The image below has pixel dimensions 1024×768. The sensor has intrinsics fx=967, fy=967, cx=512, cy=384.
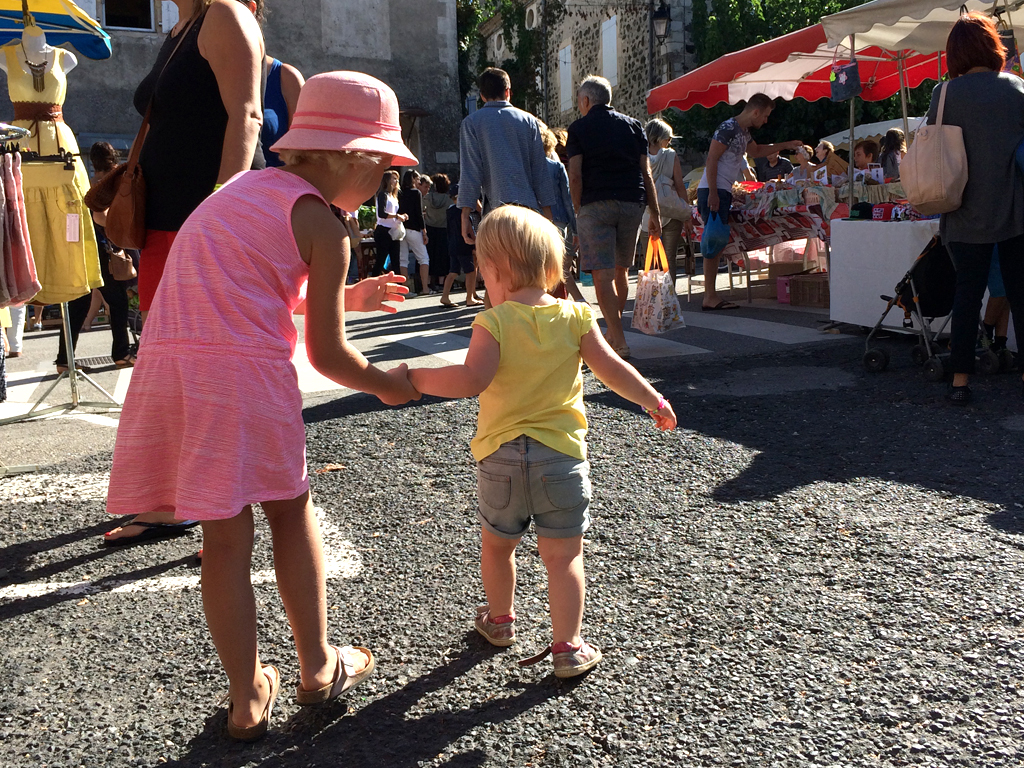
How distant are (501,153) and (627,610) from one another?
4.38 m

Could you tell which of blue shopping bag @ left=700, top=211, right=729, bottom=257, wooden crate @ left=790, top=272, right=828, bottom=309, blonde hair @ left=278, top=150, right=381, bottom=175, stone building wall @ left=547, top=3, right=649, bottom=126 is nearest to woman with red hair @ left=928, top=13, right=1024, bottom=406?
blonde hair @ left=278, top=150, right=381, bottom=175

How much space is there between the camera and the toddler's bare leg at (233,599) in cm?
211

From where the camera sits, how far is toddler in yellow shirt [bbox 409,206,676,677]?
2443 mm

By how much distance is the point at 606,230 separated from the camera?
6.93 meters

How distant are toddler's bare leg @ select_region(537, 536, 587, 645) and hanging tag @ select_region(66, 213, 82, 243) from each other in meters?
4.45

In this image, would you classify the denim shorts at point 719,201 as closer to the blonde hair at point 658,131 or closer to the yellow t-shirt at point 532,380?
the blonde hair at point 658,131

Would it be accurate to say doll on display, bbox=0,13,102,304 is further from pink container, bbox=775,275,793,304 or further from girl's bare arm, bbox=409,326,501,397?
pink container, bbox=775,275,793,304

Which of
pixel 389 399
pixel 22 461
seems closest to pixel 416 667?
pixel 389 399

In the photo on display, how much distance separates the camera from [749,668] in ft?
8.06

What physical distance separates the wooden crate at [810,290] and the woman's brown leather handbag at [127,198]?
7793 mm

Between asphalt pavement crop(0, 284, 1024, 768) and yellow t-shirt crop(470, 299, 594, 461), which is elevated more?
yellow t-shirt crop(470, 299, 594, 461)

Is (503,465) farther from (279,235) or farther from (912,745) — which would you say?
(912,745)

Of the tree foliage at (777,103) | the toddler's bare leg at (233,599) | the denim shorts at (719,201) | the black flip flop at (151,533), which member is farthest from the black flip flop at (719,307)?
the tree foliage at (777,103)

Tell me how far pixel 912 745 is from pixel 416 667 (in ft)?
3.96
